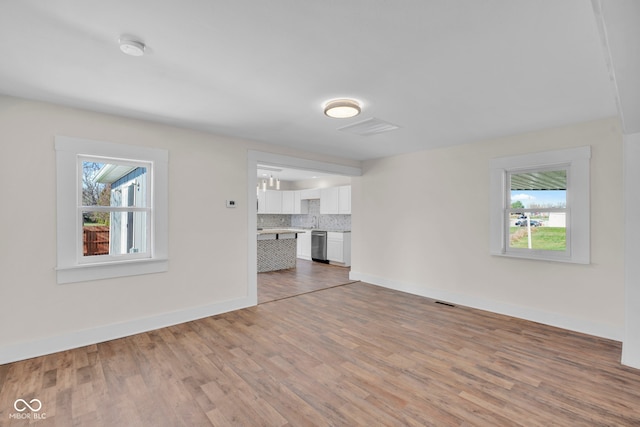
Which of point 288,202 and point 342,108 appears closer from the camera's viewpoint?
point 342,108

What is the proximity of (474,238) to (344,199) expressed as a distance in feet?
14.0

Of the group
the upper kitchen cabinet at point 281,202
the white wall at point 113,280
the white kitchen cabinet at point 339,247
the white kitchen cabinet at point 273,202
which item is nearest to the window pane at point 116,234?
the white wall at point 113,280

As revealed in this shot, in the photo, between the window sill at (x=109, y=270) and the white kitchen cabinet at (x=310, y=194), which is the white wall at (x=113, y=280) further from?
the white kitchen cabinet at (x=310, y=194)

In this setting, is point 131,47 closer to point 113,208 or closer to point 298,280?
point 113,208

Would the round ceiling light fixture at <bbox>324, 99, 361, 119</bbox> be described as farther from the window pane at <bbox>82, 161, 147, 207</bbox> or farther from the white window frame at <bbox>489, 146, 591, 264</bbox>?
the white window frame at <bbox>489, 146, 591, 264</bbox>

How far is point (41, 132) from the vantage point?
2865 mm

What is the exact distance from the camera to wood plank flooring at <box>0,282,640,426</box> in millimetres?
2002

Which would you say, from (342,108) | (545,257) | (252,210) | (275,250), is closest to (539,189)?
(545,257)

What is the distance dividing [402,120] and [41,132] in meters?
3.66

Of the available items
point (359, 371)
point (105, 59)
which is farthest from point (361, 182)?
point (105, 59)

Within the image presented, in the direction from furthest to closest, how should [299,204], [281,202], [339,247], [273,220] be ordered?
[273,220]
[281,202]
[299,204]
[339,247]

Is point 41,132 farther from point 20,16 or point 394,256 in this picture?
point 394,256

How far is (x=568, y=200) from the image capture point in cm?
360

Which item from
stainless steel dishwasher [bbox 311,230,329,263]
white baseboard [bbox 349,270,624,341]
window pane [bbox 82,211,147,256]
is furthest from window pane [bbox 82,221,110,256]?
stainless steel dishwasher [bbox 311,230,329,263]
